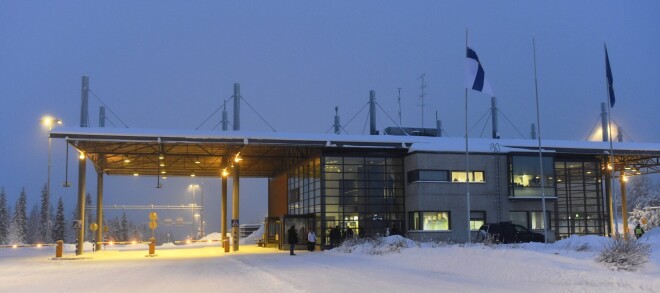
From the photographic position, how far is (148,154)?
43.2 m

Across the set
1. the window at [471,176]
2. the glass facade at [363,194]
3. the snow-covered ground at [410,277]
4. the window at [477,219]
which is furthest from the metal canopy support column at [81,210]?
the window at [477,219]

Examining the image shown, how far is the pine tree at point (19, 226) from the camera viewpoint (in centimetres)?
9531

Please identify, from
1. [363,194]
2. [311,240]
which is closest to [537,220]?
[363,194]

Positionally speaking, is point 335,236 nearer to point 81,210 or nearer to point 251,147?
point 251,147

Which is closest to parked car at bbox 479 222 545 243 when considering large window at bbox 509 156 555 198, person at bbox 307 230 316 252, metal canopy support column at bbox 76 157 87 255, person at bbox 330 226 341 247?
large window at bbox 509 156 555 198

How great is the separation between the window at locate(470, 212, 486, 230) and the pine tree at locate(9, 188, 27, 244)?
7668cm

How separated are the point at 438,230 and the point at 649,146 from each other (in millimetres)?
16638

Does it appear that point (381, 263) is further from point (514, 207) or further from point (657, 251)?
point (514, 207)

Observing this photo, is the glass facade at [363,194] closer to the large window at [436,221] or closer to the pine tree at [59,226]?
the large window at [436,221]

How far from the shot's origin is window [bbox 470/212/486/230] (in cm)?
3953

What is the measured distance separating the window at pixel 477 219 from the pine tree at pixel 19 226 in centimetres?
7668

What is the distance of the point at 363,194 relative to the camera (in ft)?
135

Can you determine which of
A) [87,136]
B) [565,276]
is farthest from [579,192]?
[87,136]

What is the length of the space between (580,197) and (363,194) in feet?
49.0
